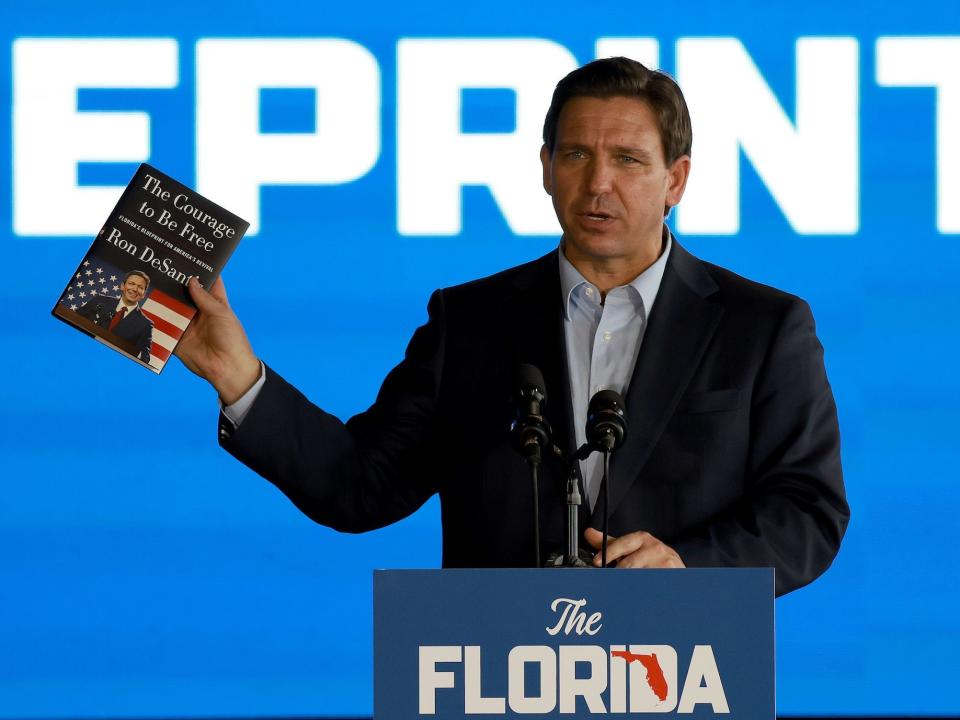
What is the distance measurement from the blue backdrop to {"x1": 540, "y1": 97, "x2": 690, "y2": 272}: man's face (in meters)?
1.44

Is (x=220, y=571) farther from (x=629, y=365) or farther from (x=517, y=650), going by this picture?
(x=517, y=650)

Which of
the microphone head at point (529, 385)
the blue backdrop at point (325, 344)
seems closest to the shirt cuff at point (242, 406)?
the microphone head at point (529, 385)

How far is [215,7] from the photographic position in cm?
367

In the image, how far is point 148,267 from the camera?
2008mm

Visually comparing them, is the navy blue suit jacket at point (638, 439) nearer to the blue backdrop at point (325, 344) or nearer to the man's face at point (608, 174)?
the man's face at point (608, 174)

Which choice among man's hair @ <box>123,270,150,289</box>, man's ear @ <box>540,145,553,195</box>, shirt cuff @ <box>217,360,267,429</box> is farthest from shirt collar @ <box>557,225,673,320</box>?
man's hair @ <box>123,270,150,289</box>

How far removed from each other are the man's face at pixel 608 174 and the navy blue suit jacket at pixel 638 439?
12 cm

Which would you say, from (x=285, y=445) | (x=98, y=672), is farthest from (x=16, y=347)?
(x=285, y=445)

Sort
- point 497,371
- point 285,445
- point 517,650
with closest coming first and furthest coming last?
point 517,650 < point 285,445 < point 497,371

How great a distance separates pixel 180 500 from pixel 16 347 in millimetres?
583

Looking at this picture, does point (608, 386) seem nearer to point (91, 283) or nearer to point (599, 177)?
point (599, 177)

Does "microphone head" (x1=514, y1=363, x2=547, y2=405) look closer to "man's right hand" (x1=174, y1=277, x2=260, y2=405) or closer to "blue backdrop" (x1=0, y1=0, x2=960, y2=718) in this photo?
"man's right hand" (x1=174, y1=277, x2=260, y2=405)

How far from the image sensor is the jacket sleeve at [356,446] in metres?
2.07

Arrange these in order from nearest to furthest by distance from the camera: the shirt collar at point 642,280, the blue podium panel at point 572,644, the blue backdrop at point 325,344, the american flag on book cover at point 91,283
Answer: the blue podium panel at point 572,644, the american flag on book cover at point 91,283, the shirt collar at point 642,280, the blue backdrop at point 325,344
